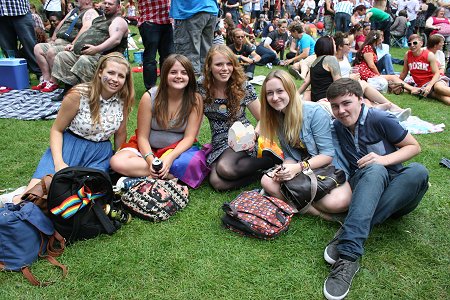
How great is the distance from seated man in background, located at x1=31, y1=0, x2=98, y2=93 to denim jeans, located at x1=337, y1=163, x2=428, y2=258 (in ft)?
16.8

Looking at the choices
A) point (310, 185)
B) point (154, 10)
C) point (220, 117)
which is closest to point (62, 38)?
point (154, 10)

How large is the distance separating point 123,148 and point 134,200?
704 millimetres

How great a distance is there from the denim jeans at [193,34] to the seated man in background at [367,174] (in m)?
2.85

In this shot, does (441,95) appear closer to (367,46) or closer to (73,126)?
(367,46)

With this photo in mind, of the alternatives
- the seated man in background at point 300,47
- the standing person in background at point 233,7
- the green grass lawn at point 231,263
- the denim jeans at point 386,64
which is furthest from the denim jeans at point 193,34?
the standing person in background at point 233,7

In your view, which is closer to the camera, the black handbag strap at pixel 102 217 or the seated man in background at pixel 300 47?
the black handbag strap at pixel 102 217

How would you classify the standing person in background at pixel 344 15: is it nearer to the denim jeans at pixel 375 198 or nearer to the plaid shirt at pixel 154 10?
the plaid shirt at pixel 154 10

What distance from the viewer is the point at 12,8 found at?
21.7 feet

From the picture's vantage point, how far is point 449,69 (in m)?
7.89

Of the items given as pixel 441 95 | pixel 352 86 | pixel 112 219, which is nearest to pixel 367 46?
pixel 441 95

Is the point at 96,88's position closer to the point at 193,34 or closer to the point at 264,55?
the point at 193,34

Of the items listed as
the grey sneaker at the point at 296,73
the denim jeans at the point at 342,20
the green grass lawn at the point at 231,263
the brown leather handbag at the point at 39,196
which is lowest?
the green grass lawn at the point at 231,263

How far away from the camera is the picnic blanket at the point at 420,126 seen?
513cm

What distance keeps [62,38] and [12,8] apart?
3.49ft
